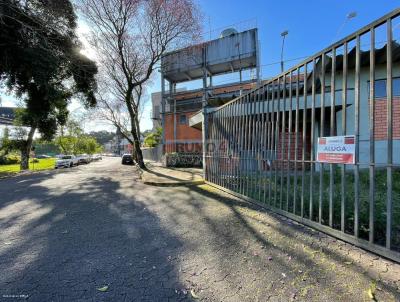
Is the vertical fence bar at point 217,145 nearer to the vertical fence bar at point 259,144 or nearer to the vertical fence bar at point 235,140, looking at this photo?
the vertical fence bar at point 235,140

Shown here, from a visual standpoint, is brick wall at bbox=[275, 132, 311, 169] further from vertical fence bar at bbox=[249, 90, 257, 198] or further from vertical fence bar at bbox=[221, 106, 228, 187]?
vertical fence bar at bbox=[221, 106, 228, 187]

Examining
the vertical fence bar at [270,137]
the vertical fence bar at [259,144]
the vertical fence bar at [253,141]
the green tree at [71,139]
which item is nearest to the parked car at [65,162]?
the green tree at [71,139]

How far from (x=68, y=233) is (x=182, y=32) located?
15.2 metres

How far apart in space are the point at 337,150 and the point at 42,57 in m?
15.3

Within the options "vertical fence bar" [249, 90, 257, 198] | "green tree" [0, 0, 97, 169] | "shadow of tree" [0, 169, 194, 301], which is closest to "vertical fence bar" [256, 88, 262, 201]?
"vertical fence bar" [249, 90, 257, 198]

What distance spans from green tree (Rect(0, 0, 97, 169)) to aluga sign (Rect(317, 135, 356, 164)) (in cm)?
1087

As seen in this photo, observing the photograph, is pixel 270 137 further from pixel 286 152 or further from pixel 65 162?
pixel 65 162

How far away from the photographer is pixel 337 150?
3.36m

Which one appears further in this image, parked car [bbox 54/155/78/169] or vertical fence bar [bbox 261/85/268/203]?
parked car [bbox 54/155/78/169]

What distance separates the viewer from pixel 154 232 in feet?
13.2

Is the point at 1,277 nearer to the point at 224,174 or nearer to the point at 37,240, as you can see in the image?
the point at 37,240

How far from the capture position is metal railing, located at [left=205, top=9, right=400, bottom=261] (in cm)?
286

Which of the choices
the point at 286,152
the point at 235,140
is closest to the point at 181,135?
the point at 235,140

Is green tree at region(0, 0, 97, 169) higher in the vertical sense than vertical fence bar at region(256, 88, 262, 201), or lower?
higher
